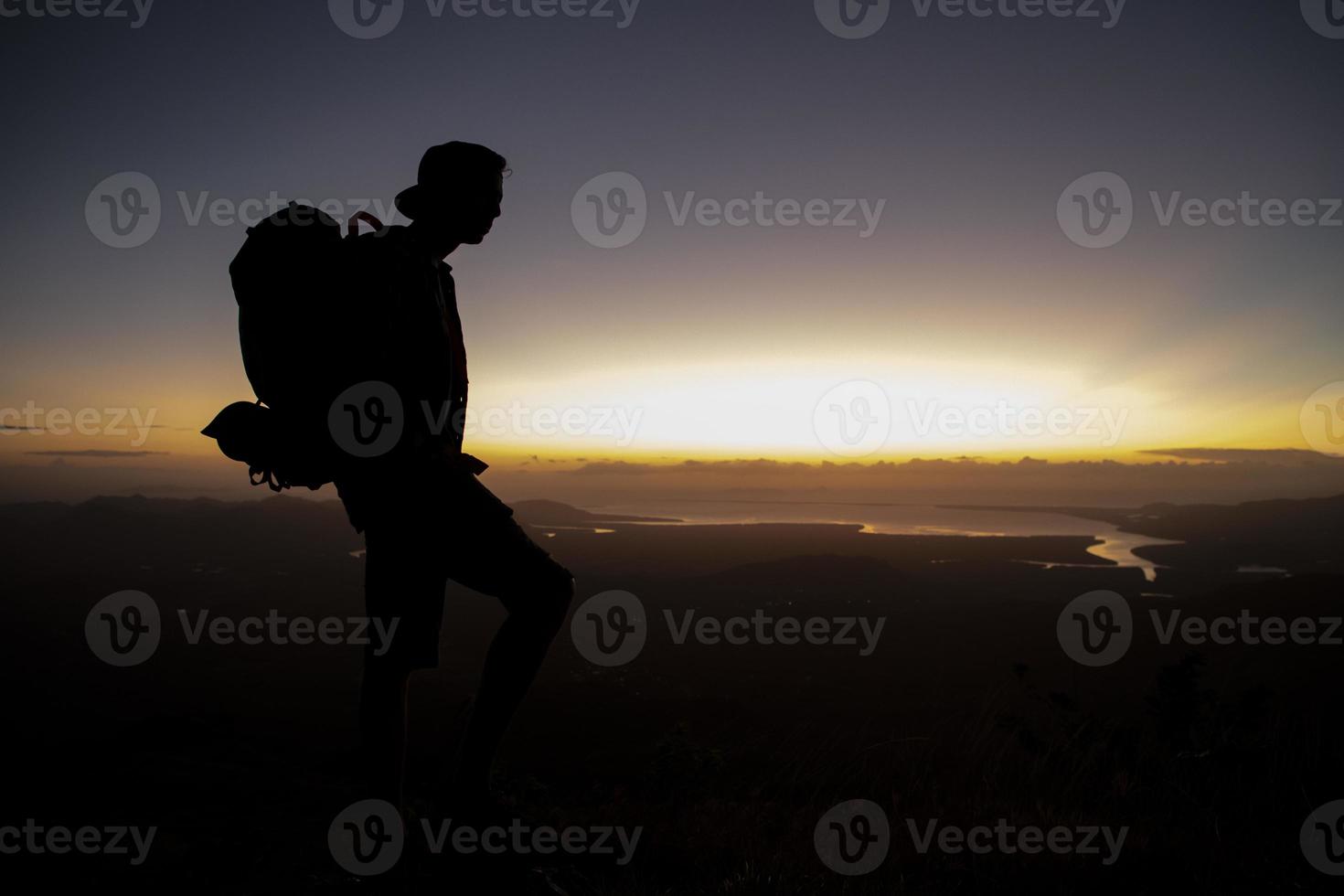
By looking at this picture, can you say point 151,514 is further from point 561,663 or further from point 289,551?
point 561,663

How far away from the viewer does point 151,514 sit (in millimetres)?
70938

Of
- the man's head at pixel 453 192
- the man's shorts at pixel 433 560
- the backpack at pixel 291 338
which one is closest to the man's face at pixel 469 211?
the man's head at pixel 453 192

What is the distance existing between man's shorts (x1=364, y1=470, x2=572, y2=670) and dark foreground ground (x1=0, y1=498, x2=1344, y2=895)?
2.72 ft

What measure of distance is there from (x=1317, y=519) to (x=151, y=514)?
14726cm

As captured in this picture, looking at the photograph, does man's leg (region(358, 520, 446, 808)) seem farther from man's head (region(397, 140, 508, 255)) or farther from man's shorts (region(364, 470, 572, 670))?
man's head (region(397, 140, 508, 255))

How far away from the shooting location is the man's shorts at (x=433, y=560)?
2.16 metres

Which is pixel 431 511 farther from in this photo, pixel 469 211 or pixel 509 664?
pixel 469 211

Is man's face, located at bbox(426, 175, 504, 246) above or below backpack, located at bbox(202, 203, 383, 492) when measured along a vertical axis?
above

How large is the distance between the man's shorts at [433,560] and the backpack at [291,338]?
0.30 metres

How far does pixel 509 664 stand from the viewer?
2.30m

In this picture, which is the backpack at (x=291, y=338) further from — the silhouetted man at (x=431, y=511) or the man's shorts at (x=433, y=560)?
the man's shorts at (x=433, y=560)

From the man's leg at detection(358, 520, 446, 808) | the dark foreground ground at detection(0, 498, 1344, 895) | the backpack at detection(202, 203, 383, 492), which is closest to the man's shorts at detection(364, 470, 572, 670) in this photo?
the man's leg at detection(358, 520, 446, 808)

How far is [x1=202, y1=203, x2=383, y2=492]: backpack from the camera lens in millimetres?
1912

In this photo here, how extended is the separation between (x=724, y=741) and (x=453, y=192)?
17.1 ft
